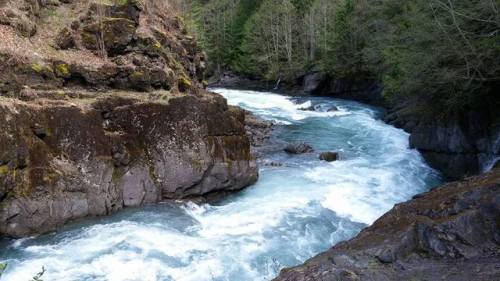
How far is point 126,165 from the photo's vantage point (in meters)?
11.2

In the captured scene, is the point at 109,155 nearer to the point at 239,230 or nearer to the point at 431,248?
the point at 239,230

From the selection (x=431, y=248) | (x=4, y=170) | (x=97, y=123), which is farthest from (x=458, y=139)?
(x=4, y=170)

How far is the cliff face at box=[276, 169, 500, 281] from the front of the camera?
656cm

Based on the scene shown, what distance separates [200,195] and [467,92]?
8705 millimetres

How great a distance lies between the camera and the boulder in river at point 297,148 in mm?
18875

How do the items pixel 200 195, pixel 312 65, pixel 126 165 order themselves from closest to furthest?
1. pixel 126 165
2. pixel 200 195
3. pixel 312 65

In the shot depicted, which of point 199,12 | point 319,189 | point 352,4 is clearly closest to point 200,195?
point 319,189

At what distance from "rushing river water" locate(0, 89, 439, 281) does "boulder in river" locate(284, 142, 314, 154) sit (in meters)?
1.25

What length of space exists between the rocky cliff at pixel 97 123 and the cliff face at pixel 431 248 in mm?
5363

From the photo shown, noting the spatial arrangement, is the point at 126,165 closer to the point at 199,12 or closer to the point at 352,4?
the point at 352,4

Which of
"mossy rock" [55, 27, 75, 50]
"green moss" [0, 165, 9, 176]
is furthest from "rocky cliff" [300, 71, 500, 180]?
"green moss" [0, 165, 9, 176]

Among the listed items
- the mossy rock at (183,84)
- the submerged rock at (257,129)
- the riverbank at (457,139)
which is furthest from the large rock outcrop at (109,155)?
the riverbank at (457,139)

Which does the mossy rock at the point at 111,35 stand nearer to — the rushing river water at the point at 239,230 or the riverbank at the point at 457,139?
the rushing river water at the point at 239,230

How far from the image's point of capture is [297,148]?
19.0m
